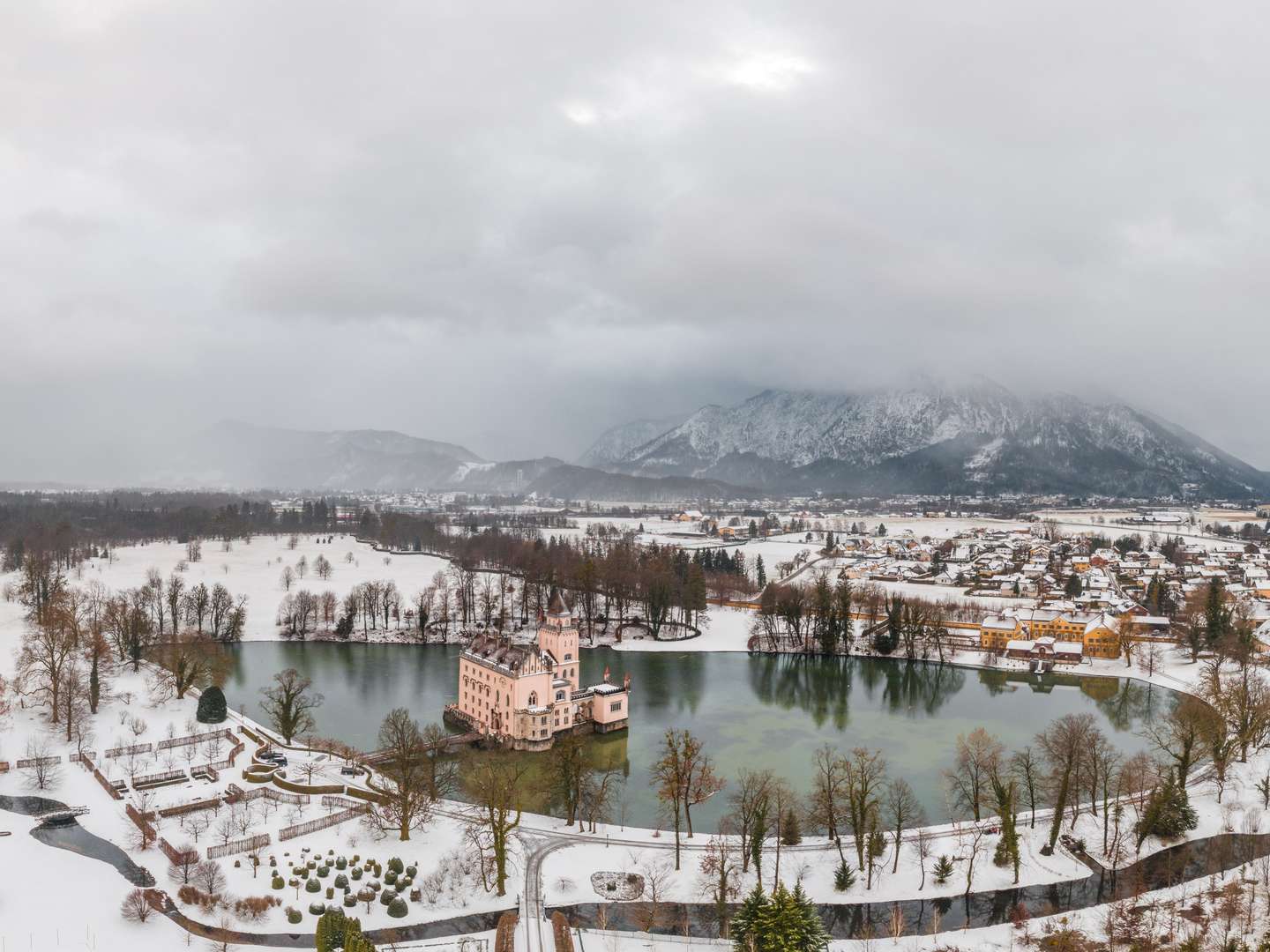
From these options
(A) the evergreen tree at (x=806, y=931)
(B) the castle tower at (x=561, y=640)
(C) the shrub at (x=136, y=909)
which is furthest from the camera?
(B) the castle tower at (x=561, y=640)

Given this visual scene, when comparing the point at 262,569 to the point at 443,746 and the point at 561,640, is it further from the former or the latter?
the point at 443,746

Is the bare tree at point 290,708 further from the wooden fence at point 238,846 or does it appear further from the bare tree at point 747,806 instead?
the bare tree at point 747,806

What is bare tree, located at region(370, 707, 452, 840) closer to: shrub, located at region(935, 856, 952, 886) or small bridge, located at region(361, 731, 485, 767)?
small bridge, located at region(361, 731, 485, 767)

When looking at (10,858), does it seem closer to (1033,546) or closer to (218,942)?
(218,942)

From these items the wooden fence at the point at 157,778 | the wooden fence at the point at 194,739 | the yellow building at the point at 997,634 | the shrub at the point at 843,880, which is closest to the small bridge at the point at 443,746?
the wooden fence at the point at 194,739

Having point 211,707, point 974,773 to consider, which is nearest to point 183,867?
point 211,707

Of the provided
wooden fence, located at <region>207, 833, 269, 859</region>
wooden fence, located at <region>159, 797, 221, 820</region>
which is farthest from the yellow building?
wooden fence, located at <region>159, 797, 221, 820</region>

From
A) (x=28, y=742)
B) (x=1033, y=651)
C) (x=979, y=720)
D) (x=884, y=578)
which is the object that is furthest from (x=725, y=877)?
(x=884, y=578)
